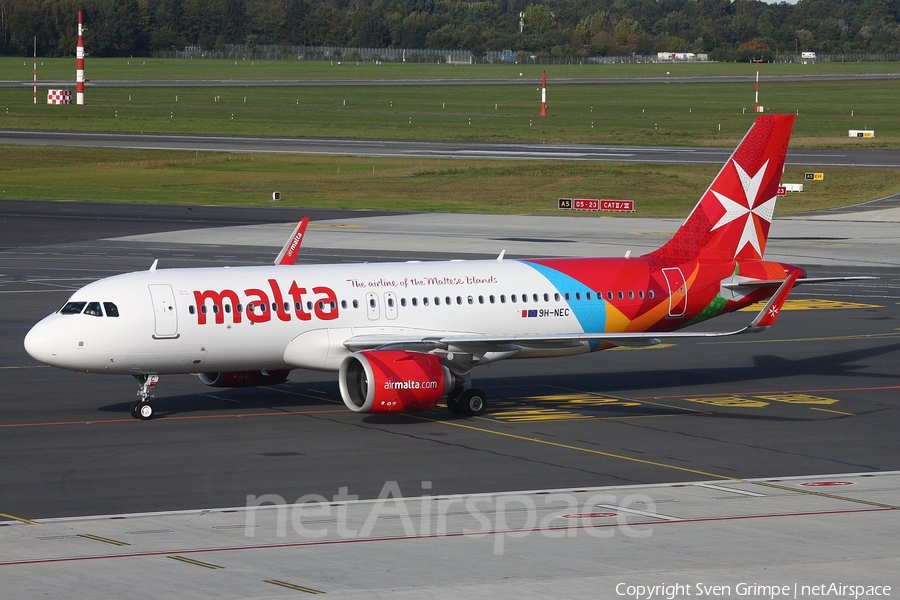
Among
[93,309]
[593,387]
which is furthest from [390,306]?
[93,309]

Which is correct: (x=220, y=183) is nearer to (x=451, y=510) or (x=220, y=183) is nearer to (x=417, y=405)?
(x=417, y=405)

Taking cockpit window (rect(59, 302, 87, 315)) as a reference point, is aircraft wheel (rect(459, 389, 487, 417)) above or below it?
below

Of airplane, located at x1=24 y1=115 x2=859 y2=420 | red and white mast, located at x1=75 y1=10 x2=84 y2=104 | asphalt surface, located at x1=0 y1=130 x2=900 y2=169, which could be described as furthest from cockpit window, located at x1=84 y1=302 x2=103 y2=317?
red and white mast, located at x1=75 y1=10 x2=84 y2=104

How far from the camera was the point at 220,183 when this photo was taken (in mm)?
112188

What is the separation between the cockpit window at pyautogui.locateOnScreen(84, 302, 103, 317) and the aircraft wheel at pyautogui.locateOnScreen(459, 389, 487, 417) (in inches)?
413

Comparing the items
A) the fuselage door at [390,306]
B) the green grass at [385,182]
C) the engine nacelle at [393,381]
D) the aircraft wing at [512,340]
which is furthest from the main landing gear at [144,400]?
the green grass at [385,182]

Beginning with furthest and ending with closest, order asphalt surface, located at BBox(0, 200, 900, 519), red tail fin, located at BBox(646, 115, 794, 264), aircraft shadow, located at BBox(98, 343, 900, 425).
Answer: red tail fin, located at BBox(646, 115, 794, 264) → aircraft shadow, located at BBox(98, 343, 900, 425) → asphalt surface, located at BBox(0, 200, 900, 519)

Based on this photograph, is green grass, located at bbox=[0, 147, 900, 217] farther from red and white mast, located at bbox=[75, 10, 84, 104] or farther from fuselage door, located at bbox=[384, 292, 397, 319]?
fuselage door, located at bbox=[384, 292, 397, 319]

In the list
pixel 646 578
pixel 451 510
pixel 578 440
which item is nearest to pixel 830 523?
pixel 646 578

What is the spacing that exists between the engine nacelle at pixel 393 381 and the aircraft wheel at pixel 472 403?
1109 mm

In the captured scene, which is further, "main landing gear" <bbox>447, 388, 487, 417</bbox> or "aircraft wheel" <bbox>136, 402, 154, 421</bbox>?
"main landing gear" <bbox>447, 388, 487, 417</bbox>

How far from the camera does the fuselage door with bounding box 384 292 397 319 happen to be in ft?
128

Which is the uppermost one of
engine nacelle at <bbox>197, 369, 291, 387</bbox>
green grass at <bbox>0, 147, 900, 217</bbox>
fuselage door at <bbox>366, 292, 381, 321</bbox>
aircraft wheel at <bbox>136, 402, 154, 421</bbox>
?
fuselage door at <bbox>366, 292, 381, 321</bbox>

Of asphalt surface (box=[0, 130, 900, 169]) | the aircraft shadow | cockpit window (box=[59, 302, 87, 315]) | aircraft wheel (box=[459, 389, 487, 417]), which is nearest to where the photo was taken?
cockpit window (box=[59, 302, 87, 315])
